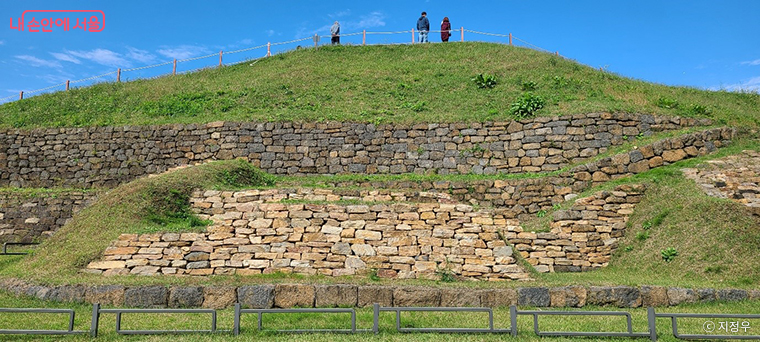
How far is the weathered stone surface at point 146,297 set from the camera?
948 centimetres

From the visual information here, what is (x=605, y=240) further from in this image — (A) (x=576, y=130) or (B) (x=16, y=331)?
(B) (x=16, y=331)

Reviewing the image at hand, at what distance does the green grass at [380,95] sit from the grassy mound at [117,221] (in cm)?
716

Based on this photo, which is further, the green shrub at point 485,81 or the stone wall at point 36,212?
the green shrub at point 485,81

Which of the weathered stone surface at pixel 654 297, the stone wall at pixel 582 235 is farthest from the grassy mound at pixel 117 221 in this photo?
the weathered stone surface at pixel 654 297

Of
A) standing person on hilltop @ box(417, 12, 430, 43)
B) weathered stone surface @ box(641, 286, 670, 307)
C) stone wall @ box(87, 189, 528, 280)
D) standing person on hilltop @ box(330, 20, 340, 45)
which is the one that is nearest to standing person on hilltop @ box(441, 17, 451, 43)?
standing person on hilltop @ box(417, 12, 430, 43)

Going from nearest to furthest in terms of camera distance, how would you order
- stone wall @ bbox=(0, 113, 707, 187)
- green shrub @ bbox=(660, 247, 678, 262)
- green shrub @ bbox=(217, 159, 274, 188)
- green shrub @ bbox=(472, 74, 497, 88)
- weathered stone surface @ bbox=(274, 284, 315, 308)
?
weathered stone surface @ bbox=(274, 284, 315, 308)
green shrub @ bbox=(660, 247, 678, 262)
green shrub @ bbox=(217, 159, 274, 188)
stone wall @ bbox=(0, 113, 707, 187)
green shrub @ bbox=(472, 74, 497, 88)

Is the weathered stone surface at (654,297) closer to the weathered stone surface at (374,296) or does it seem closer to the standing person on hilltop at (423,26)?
the weathered stone surface at (374,296)

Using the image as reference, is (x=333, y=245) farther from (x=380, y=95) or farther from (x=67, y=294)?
(x=380, y=95)

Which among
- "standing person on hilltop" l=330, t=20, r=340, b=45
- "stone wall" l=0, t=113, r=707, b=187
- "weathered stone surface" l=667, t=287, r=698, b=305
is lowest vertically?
"weathered stone surface" l=667, t=287, r=698, b=305

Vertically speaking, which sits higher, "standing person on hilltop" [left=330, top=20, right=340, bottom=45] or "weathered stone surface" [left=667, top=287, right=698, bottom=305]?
"standing person on hilltop" [left=330, top=20, right=340, bottom=45]

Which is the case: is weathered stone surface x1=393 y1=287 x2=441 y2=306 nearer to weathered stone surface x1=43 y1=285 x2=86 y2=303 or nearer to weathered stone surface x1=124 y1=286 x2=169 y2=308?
weathered stone surface x1=124 y1=286 x2=169 y2=308

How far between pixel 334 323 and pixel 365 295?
1270mm

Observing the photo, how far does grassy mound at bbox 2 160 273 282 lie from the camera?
37.0 ft

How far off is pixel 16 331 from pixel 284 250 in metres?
5.28
